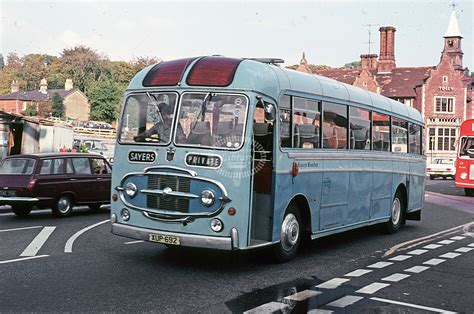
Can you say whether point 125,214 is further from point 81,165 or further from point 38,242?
point 81,165

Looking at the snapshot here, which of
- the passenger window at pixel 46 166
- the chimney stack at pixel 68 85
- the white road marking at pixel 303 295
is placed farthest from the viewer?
the chimney stack at pixel 68 85

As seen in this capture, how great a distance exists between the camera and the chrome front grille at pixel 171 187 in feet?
28.7

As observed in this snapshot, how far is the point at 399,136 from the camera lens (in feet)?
48.3

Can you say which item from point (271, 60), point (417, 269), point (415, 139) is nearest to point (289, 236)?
point (417, 269)

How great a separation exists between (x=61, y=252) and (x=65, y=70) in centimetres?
10368

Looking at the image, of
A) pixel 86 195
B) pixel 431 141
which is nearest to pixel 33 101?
pixel 431 141

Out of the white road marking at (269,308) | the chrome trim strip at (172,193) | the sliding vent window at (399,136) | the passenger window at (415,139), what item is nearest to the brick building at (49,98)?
the passenger window at (415,139)

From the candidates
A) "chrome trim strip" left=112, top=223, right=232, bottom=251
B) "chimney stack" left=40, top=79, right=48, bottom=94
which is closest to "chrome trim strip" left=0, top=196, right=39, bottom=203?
"chrome trim strip" left=112, top=223, right=232, bottom=251

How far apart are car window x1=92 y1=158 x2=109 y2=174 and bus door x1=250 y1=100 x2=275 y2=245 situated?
369 inches

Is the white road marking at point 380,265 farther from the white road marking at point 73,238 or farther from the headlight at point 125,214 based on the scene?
the white road marking at point 73,238

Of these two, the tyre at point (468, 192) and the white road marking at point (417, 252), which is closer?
the white road marking at point (417, 252)

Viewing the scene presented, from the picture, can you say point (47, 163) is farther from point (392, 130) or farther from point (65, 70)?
point (65, 70)

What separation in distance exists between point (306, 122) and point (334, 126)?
3.73 ft

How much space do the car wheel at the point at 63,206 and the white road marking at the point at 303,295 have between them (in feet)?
33.2
